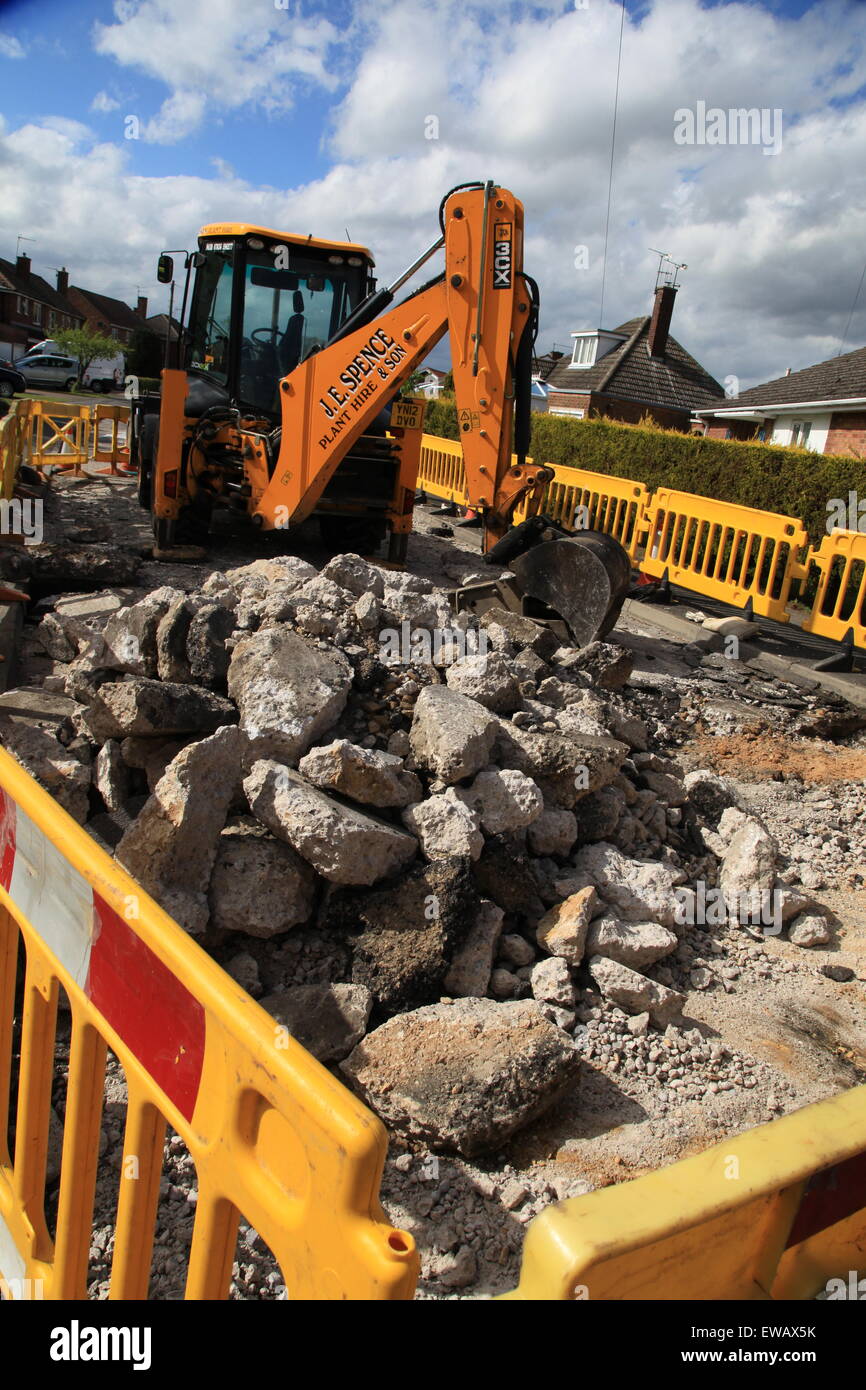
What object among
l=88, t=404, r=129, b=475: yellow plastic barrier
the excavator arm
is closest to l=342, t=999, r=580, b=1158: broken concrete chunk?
the excavator arm

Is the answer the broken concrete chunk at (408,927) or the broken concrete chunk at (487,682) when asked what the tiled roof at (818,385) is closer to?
the broken concrete chunk at (487,682)

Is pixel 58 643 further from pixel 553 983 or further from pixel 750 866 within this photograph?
pixel 750 866

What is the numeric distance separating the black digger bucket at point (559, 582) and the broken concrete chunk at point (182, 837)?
4096 mm

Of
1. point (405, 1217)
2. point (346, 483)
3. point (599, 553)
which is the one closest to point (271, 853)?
point (405, 1217)

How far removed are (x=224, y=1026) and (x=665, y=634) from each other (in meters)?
8.51

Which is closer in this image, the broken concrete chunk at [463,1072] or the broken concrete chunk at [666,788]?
the broken concrete chunk at [463,1072]

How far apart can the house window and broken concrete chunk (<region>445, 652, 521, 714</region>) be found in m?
35.3

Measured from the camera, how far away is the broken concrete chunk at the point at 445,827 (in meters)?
3.86

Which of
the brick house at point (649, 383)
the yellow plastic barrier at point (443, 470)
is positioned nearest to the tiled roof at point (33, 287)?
the brick house at point (649, 383)

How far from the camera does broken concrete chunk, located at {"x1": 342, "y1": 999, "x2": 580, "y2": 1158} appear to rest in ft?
9.36

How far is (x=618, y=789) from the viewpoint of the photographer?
4.84 meters

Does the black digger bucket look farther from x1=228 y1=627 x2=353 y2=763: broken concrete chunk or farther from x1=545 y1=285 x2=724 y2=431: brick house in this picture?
x1=545 y1=285 x2=724 y2=431: brick house

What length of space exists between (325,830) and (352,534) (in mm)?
7146

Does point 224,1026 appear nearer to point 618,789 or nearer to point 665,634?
point 618,789
